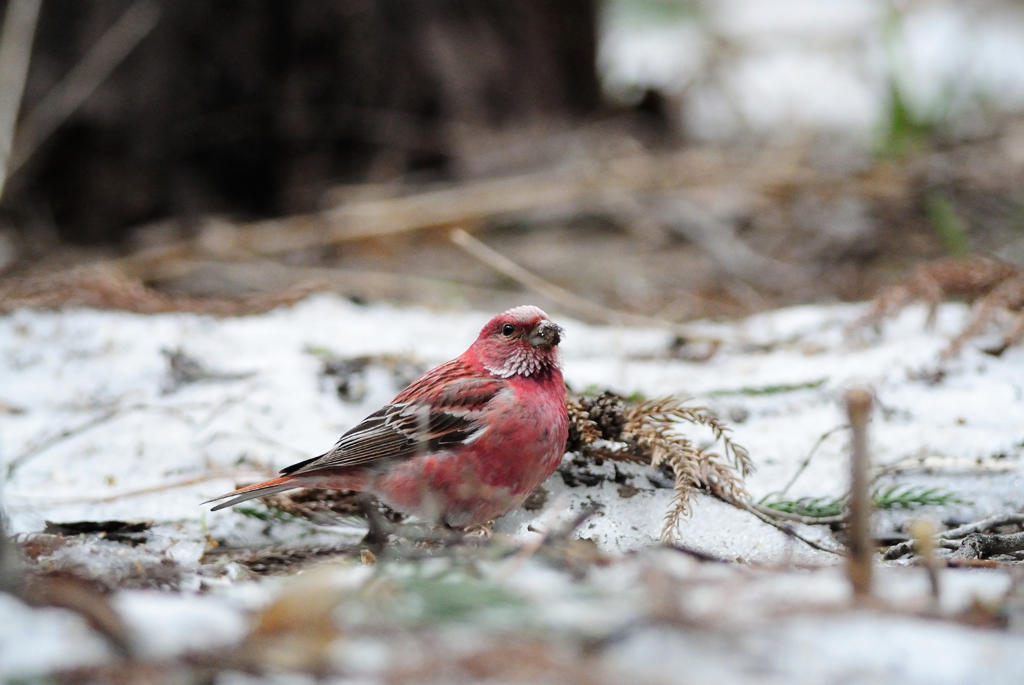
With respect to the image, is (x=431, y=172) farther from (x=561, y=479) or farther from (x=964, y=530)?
(x=964, y=530)

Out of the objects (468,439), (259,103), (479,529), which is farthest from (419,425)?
(259,103)

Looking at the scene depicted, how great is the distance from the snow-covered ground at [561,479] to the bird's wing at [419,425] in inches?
9.6

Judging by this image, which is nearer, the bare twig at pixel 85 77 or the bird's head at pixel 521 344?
the bird's head at pixel 521 344

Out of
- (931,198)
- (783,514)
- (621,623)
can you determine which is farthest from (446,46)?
(621,623)

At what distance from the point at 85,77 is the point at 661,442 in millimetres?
4845

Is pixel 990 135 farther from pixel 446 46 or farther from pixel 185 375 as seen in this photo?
pixel 185 375

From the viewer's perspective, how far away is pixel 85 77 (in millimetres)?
5668

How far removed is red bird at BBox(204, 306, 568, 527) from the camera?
7.88ft

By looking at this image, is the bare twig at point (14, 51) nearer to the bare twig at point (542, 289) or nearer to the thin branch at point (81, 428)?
the thin branch at point (81, 428)

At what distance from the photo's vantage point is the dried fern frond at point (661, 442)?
2.32 metres

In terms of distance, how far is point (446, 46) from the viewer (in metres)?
6.41

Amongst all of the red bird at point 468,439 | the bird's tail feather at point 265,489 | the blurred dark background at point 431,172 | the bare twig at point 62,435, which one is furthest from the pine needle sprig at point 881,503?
the blurred dark background at point 431,172

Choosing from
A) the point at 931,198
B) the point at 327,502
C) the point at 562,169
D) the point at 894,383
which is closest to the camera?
the point at 327,502

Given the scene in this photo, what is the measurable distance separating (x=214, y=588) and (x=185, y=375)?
1.79 metres
